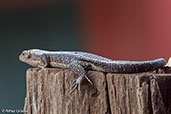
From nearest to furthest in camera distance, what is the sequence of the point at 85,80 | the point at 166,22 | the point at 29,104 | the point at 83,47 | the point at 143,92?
the point at 143,92
the point at 85,80
the point at 29,104
the point at 166,22
the point at 83,47

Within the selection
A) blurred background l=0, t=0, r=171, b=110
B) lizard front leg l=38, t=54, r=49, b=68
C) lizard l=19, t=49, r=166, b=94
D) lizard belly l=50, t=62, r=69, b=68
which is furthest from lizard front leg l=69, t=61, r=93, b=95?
blurred background l=0, t=0, r=171, b=110

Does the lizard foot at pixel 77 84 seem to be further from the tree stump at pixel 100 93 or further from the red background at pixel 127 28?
the red background at pixel 127 28

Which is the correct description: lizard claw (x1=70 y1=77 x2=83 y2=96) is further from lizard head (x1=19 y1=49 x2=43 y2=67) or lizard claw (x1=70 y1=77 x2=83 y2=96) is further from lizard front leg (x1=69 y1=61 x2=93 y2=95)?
lizard head (x1=19 y1=49 x2=43 y2=67)

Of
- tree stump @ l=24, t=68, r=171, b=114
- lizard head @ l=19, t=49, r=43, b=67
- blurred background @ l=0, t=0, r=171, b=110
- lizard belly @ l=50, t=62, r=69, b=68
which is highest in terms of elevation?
blurred background @ l=0, t=0, r=171, b=110

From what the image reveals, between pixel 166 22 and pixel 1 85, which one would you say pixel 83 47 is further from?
pixel 1 85

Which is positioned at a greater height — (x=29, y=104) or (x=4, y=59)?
(x=4, y=59)

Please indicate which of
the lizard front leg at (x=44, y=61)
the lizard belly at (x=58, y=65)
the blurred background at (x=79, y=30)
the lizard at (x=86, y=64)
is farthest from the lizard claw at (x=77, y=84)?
the blurred background at (x=79, y=30)

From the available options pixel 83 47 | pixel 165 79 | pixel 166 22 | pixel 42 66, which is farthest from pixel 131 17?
pixel 165 79
